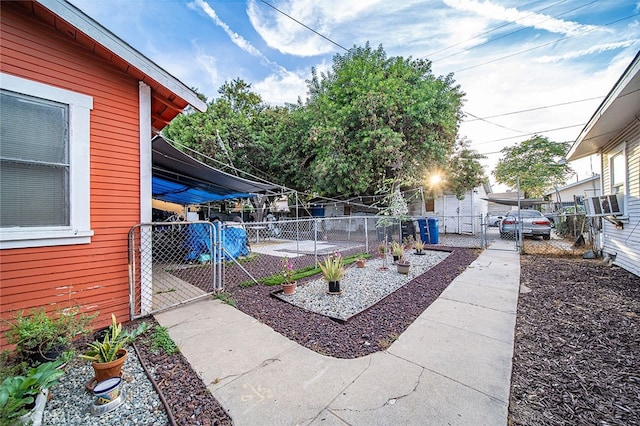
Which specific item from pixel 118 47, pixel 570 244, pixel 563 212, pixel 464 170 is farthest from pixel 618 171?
pixel 118 47

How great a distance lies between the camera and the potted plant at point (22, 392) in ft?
4.56

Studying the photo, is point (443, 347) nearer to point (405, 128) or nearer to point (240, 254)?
point (240, 254)

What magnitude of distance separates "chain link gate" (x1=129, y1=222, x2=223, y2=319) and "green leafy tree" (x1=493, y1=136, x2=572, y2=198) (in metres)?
28.6

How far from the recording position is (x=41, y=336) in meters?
2.10

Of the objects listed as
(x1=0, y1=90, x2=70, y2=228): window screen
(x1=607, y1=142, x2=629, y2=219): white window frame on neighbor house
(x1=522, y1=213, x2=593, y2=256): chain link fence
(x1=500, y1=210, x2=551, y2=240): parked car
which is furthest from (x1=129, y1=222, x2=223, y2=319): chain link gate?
(x1=500, y1=210, x2=551, y2=240): parked car

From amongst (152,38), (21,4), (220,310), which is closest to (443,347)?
(220,310)

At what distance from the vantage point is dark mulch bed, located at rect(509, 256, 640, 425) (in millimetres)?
1788

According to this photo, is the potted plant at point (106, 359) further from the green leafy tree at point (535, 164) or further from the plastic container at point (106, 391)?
the green leafy tree at point (535, 164)

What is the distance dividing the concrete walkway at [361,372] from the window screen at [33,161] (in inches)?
73.3

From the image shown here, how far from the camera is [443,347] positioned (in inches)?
104

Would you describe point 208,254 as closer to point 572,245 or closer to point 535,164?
point 572,245

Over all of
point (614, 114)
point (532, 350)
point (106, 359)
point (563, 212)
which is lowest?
point (532, 350)

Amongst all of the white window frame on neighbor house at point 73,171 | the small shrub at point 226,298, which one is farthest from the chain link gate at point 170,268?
the white window frame on neighbor house at point 73,171

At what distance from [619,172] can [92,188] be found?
11.5 m
